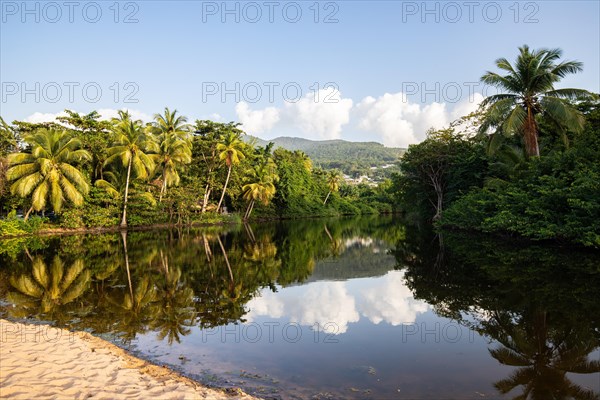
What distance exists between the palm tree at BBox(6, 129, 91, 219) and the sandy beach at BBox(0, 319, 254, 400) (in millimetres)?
26154

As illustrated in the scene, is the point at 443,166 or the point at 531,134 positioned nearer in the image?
the point at 531,134

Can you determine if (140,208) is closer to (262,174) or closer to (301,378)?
(262,174)

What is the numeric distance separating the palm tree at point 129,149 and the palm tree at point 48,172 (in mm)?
2662

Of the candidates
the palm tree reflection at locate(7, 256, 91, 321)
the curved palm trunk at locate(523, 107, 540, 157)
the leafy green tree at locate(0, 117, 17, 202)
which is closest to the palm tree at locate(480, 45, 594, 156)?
the curved palm trunk at locate(523, 107, 540, 157)

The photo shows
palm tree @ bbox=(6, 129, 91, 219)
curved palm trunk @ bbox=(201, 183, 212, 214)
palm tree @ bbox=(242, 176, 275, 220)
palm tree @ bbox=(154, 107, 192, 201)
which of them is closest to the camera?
palm tree @ bbox=(6, 129, 91, 219)

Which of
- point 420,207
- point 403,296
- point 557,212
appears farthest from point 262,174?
point 403,296

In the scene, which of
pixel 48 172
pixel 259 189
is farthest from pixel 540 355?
pixel 259 189

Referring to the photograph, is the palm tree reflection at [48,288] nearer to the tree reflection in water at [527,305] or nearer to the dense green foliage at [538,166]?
the tree reflection in water at [527,305]

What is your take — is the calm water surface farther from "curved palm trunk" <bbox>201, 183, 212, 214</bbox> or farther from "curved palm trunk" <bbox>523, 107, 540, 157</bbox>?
"curved palm trunk" <bbox>201, 183, 212, 214</bbox>

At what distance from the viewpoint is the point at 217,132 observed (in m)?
44.2

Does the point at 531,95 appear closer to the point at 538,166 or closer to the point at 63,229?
the point at 538,166

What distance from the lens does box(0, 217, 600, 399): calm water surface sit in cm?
566

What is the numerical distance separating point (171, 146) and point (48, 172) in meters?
10.7

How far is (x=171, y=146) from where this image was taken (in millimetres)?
37281
